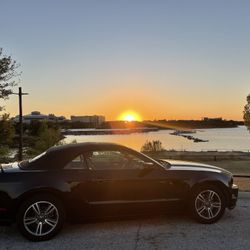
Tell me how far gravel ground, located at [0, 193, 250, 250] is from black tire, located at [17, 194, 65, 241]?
0.43ft

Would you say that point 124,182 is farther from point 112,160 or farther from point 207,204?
point 207,204

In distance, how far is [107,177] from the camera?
611cm

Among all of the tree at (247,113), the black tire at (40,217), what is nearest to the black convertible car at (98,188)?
the black tire at (40,217)

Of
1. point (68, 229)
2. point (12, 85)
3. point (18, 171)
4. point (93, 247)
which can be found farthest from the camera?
point (12, 85)

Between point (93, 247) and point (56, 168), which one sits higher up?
point (56, 168)

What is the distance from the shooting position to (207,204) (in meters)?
6.61

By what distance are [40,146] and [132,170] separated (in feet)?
136

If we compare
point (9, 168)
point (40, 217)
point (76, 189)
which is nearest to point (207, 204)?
point (76, 189)

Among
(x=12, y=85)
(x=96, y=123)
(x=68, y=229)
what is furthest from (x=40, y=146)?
(x=96, y=123)

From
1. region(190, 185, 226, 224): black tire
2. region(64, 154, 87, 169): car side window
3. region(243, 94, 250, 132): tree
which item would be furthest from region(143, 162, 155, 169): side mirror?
region(243, 94, 250, 132): tree

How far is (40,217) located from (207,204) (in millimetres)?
2718

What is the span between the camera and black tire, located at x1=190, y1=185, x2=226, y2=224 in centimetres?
652

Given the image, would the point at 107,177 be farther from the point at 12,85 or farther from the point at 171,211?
the point at 12,85

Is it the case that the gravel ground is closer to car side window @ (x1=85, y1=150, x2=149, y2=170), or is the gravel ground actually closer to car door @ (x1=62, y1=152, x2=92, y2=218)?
car door @ (x1=62, y1=152, x2=92, y2=218)
